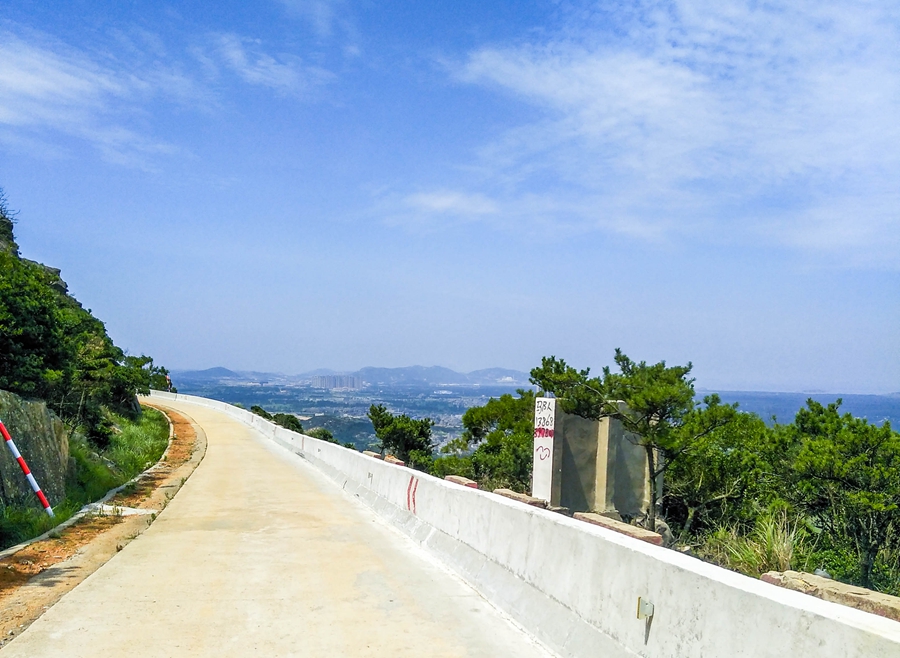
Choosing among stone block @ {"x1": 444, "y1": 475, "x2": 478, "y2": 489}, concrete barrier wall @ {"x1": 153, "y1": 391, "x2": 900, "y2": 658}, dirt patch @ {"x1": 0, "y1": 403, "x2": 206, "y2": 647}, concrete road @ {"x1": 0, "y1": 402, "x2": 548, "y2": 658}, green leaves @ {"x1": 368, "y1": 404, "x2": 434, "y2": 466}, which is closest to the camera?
concrete barrier wall @ {"x1": 153, "y1": 391, "x2": 900, "y2": 658}

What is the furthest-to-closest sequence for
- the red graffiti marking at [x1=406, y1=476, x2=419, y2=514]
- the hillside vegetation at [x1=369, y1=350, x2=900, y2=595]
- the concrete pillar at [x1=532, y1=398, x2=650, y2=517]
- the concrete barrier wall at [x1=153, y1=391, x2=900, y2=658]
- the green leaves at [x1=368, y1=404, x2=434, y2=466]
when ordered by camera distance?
the green leaves at [x1=368, y1=404, x2=434, y2=466] → the concrete pillar at [x1=532, y1=398, x2=650, y2=517] → the hillside vegetation at [x1=369, y1=350, x2=900, y2=595] → the red graffiti marking at [x1=406, y1=476, x2=419, y2=514] → the concrete barrier wall at [x1=153, y1=391, x2=900, y2=658]

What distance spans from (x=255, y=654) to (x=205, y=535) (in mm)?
6206

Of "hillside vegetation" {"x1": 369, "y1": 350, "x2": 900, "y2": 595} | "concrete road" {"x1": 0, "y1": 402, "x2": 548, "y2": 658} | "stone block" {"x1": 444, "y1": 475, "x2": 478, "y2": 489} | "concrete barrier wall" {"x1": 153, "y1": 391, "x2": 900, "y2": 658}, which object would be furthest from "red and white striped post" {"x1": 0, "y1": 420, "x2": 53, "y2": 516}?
"hillside vegetation" {"x1": 369, "y1": 350, "x2": 900, "y2": 595}

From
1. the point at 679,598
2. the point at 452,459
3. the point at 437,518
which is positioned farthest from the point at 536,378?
the point at 679,598

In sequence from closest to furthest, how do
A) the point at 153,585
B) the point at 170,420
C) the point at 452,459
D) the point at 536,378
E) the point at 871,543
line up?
1. the point at 153,585
2. the point at 871,543
3. the point at 536,378
4. the point at 452,459
5. the point at 170,420

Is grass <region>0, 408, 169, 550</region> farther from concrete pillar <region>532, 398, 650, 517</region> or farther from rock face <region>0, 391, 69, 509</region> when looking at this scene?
concrete pillar <region>532, 398, 650, 517</region>

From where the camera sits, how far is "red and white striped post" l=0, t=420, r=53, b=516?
1159cm

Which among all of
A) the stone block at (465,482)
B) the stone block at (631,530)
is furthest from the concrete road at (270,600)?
the stone block at (631,530)

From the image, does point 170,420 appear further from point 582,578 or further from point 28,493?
point 582,578

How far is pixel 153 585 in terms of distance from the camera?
8648 mm

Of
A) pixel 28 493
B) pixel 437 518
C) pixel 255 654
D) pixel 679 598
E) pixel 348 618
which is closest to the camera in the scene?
pixel 679 598

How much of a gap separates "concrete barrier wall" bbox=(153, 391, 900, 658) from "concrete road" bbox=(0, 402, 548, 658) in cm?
34

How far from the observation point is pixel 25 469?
12000 mm

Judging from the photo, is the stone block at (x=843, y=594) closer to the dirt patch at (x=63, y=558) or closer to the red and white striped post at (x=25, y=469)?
the dirt patch at (x=63, y=558)
